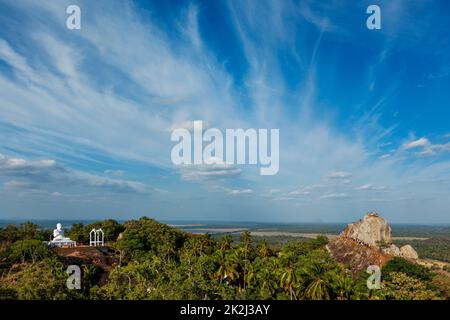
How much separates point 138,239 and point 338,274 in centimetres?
3062

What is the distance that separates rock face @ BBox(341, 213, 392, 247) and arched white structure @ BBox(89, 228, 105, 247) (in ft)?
130

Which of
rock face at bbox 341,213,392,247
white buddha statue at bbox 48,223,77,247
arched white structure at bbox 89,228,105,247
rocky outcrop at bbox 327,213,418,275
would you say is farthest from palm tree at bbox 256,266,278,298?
white buddha statue at bbox 48,223,77,247

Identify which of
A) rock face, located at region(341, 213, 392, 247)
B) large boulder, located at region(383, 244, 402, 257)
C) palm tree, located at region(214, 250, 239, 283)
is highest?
rock face, located at region(341, 213, 392, 247)

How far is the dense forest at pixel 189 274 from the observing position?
70.0 feet

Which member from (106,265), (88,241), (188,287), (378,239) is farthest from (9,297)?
(378,239)

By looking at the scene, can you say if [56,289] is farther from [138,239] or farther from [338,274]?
[138,239]

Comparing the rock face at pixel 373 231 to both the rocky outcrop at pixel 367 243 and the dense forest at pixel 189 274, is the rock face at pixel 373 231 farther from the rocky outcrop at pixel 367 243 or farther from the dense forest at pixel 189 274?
the dense forest at pixel 189 274

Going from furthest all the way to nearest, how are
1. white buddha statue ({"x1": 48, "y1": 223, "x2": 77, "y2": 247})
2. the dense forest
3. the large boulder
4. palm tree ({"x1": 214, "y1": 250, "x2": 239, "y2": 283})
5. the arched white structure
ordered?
the arched white structure → the large boulder → white buddha statue ({"x1": 48, "y1": 223, "x2": 77, "y2": 247}) → palm tree ({"x1": 214, "y1": 250, "x2": 239, "y2": 283}) → the dense forest

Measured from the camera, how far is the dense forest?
2134 cm

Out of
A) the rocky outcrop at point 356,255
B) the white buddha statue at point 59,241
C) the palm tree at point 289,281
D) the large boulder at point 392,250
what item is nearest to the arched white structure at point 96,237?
the white buddha statue at point 59,241

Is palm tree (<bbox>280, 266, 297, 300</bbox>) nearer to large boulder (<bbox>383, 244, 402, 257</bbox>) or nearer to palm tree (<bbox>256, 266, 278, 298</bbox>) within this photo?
palm tree (<bbox>256, 266, 278, 298</bbox>)

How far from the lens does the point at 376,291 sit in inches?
1013

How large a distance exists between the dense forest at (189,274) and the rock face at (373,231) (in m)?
7.15
